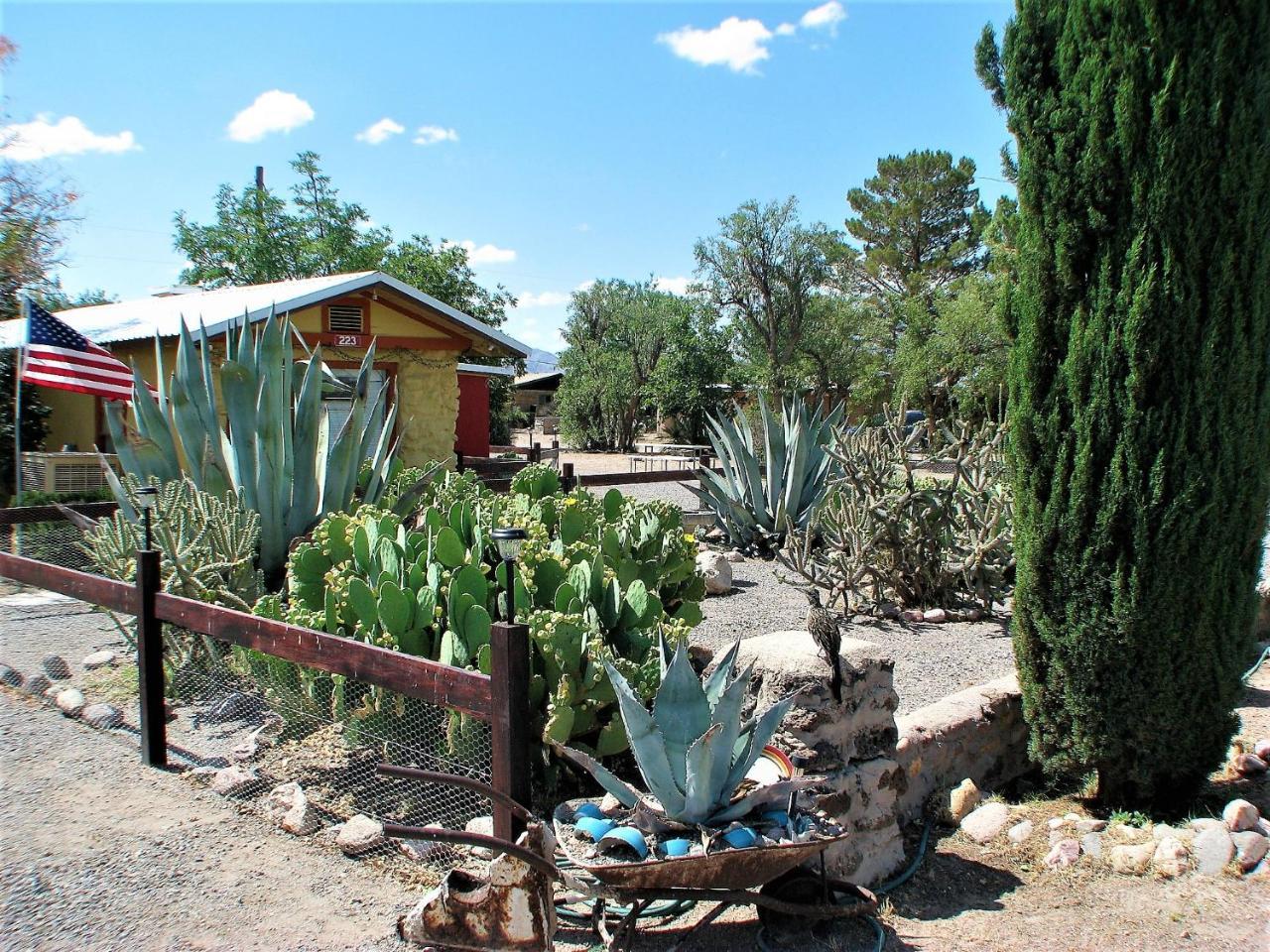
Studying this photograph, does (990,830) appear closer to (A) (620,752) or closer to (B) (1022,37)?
(A) (620,752)

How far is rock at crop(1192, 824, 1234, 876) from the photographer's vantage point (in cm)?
341

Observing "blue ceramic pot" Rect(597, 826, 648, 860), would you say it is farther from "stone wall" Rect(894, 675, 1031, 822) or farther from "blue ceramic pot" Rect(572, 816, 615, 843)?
"stone wall" Rect(894, 675, 1031, 822)

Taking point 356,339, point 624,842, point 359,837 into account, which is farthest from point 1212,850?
point 356,339

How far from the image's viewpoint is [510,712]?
2842mm

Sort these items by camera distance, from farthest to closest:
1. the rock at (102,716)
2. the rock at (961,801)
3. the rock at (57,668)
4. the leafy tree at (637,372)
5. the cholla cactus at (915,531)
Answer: the leafy tree at (637,372), the cholla cactus at (915,531), the rock at (57,668), the rock at (102,716), the rock at (961,801)

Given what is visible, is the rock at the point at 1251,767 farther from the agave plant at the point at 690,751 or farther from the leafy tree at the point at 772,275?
the leafy tree at the point at 772,275

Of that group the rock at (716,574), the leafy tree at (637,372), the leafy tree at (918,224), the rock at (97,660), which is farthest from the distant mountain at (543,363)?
the rock at (97,660)

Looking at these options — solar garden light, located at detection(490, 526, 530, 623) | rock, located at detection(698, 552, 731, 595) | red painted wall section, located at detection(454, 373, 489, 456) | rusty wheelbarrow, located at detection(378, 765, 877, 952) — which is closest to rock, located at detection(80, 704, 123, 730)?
rusty wheelbarrow, located at detection(378, 765, 877, 952)

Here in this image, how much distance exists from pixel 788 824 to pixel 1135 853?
1746 millimetres

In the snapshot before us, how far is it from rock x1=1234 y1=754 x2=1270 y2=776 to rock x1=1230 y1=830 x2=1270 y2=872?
3.51 feet

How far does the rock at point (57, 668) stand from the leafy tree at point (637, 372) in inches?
1158

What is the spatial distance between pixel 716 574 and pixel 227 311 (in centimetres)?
827

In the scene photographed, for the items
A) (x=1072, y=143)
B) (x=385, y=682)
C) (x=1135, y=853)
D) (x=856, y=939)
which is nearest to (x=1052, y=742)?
(x=1135, y=853)

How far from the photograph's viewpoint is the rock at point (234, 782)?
3750 millimetres
